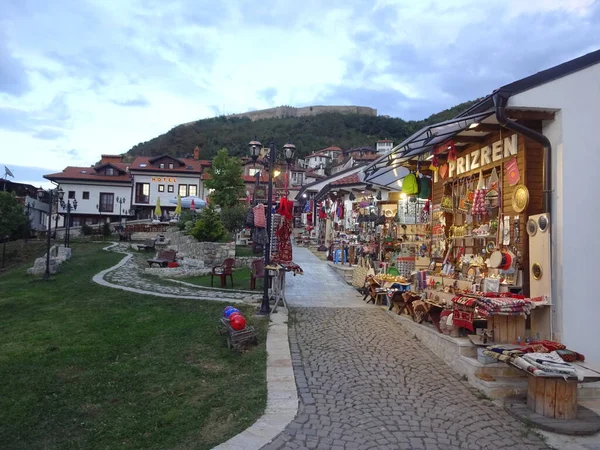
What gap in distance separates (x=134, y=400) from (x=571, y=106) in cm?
764

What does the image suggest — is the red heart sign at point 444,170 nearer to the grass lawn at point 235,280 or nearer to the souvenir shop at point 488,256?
the souvenir shop at point 488,256

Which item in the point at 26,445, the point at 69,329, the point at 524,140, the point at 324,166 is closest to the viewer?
the point at 26,445

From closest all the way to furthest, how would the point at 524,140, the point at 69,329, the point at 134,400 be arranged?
the point at 134,400 < the point at 524,140 < the point at 69,329

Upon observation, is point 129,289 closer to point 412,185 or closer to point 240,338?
point 240,338

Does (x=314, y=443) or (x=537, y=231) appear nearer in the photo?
(x=314, y=443)

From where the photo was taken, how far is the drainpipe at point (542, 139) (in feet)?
19.9

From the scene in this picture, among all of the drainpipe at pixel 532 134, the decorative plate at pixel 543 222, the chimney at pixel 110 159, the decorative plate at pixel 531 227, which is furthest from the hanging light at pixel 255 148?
the chimney at pixel 110 159

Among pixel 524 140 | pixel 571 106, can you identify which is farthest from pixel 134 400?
pixel 571 106

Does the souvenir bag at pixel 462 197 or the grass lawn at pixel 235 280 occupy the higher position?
the souvenir bag at pixel 462 197

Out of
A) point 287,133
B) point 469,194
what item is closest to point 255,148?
point 469,194

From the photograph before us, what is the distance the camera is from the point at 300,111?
393 ft

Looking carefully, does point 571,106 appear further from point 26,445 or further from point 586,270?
point 26,445

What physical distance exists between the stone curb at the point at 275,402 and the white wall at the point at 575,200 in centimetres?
391

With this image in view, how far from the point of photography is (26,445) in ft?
16.5
